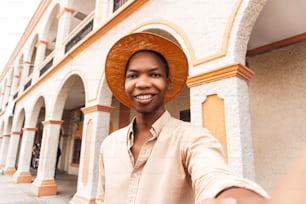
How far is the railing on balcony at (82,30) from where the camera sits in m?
5.83

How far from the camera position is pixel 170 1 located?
3.38 m

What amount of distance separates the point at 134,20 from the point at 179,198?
12.5 feet

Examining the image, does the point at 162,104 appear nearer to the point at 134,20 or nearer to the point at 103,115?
the point at 134,20

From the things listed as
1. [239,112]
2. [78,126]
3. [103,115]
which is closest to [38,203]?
[103,115]

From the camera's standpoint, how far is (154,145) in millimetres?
964

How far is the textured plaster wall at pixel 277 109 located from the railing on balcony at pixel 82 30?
4.46 metres

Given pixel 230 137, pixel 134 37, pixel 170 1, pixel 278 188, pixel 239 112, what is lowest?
pixel 278 188

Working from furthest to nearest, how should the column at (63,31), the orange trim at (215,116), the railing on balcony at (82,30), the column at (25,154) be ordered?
the column at (25,154) < the column at (63,31) < the railing on balcony at (82,30) < the orange trim at (215,116)

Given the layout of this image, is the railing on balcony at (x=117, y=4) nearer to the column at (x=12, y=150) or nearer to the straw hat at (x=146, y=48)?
the straw hat at (x=146, y=48)

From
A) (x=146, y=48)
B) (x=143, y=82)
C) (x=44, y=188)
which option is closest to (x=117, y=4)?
(x=146, y=48)

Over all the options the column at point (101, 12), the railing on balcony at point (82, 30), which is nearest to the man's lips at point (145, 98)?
the column at point (101, 12)

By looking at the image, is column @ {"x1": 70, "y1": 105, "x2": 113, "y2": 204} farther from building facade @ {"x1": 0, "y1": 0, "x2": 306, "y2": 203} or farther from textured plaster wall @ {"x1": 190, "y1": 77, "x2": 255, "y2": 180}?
textured plaster wall @ {"x1": 190, "y1": 77, "x2": 255, "y2": 180}

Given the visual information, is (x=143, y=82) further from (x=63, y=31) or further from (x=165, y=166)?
(x=63, y=31)

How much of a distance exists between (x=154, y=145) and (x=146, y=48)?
51 cm
